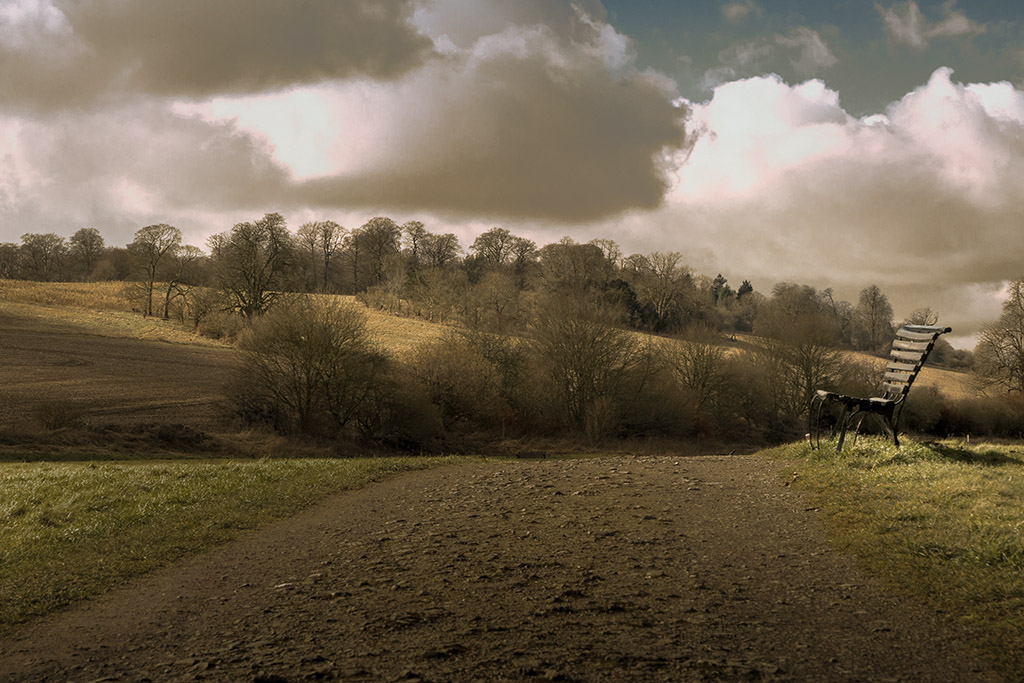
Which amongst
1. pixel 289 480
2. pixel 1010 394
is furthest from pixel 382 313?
pixel 289 480

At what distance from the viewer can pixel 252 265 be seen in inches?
2473

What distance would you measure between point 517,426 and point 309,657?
36.6 meters

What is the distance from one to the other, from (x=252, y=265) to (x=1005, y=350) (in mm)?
57780

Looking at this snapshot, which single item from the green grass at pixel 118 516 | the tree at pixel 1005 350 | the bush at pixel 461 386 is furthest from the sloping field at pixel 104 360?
the tree at pixel 1005 350

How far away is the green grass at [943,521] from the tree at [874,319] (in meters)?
79.5

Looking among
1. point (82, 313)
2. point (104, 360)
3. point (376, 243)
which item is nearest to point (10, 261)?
point (82, 313)

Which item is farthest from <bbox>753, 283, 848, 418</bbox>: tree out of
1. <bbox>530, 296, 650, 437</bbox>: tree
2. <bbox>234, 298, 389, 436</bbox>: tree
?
<bbox>234, 298, 389, 436</bbox>: tree

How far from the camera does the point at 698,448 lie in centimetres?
4234

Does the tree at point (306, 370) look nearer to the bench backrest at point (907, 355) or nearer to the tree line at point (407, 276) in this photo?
the tree line at point (407, 276)

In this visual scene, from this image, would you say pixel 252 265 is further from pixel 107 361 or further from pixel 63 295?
pixel 63 295

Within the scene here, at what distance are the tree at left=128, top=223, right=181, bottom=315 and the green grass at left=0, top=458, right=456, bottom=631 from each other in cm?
5999

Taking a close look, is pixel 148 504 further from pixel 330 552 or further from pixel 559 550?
pixel 559 550

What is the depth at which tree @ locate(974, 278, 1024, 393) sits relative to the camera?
155ft

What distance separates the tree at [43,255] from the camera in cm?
9325
